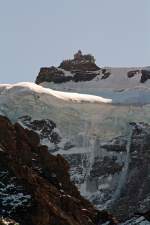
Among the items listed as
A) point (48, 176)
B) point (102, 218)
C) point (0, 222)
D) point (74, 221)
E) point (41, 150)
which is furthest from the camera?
point (41, 150)

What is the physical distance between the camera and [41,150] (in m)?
168

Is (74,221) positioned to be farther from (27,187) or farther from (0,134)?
(0,134)

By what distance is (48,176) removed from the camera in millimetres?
157625

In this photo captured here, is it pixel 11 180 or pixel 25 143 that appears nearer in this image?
pixel 11 180

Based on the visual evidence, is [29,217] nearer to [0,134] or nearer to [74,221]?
[74,221]

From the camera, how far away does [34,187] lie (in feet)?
433

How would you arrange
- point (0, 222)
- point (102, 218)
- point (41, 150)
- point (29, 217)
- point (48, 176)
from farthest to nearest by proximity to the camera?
point (41, 150), point (48, 176), point (102, 218), point (29, 217), point (0, 222)

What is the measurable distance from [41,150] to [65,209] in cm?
2936

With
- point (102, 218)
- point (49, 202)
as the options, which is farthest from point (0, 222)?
point (102, 218)

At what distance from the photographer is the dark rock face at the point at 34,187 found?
126875 millimetres

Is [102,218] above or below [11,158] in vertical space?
below

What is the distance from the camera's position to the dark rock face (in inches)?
4995

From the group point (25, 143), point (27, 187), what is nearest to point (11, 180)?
point (27, 187)

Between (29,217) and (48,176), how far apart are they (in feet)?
105
